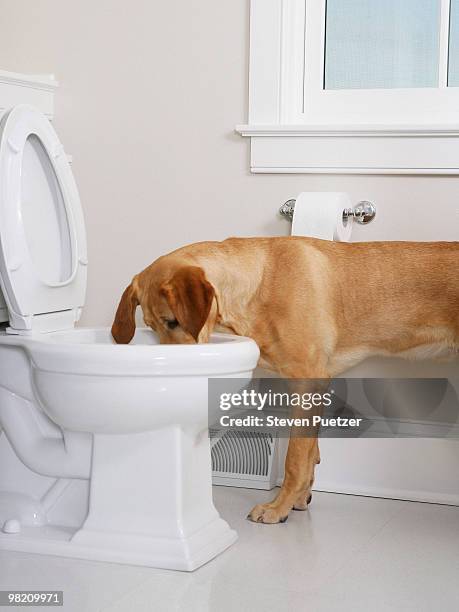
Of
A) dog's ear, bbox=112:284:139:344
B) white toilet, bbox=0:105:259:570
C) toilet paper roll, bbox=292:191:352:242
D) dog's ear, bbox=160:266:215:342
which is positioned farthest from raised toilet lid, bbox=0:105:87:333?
toilet paper roll, bbox=292:191:352:242

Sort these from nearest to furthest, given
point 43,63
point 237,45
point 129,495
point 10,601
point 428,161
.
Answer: point 10,601 < point 129,495 < point 428,161 < point 237,45 < point 43,63

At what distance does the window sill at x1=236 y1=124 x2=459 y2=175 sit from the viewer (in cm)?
225

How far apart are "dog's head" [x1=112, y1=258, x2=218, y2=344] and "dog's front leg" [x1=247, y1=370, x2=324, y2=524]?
32 cm

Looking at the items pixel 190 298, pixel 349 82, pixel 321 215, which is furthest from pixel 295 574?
pixel 349 82

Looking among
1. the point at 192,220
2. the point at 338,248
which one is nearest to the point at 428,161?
the point at 338,248

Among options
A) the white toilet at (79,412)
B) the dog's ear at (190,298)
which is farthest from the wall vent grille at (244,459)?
the dog's ear at (190,298)

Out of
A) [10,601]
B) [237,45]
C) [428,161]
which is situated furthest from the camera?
[237,45]

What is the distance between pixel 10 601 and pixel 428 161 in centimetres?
142

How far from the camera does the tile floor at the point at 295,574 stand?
1627 millimetres

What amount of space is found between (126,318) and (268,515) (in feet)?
1.86

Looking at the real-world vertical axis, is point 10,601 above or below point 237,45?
below

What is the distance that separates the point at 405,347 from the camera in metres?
2.10

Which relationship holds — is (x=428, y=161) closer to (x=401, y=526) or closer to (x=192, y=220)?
(x=192, y=220)

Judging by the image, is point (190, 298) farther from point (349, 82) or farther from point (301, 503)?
point (349, 82)
